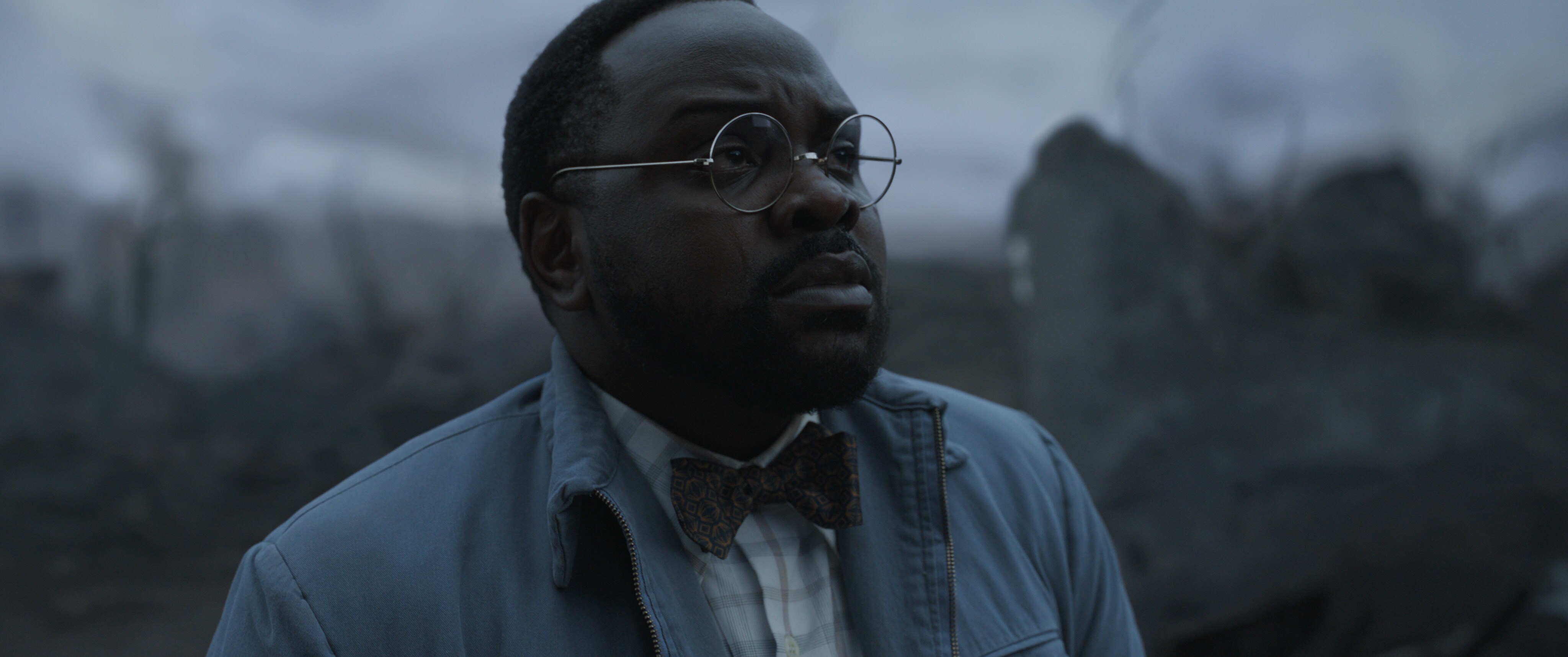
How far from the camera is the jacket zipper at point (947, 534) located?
125 cm

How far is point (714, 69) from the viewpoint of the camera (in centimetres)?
130

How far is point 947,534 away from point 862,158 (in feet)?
1.92

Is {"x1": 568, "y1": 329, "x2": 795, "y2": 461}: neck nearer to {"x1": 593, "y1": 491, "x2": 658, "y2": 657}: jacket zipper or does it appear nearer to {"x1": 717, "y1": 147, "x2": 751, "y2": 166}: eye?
{"x1": 593, "y1": 491, "x2": 658, "y2": 657}: jacket zipper

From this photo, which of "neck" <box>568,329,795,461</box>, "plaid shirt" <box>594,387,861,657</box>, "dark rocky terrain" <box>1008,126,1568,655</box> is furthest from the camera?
"dark rocky terrain" <box>1008,126,1568,655</box>

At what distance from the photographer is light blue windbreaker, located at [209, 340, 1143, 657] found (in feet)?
3.64

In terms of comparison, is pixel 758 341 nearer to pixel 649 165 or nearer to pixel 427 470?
pixel 649 165

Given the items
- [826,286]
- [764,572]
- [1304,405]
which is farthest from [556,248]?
[1304,405]

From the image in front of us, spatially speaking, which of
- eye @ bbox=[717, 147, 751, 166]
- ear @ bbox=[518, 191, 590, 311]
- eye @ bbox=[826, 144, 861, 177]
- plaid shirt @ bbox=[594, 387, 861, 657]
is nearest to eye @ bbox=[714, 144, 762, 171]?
eye @ bbox=[717, 147, 751, 166]

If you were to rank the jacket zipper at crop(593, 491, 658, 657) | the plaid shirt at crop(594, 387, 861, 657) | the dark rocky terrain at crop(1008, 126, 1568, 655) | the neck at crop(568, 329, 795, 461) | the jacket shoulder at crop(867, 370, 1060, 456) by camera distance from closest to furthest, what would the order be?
the jacket zipper at crop(593, 491, 658, 657) < the plaid shirt at crop(594, 387, 861, 657) < the neck at crop(568, 329, 795, 461) < the jacket shoulder at crop(867, 370, 1060, 456) < the dark rocky terrain at crop(1008, 126, 1568, 655)

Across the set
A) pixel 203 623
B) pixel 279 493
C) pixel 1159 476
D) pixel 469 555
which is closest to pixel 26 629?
pixel 203 623

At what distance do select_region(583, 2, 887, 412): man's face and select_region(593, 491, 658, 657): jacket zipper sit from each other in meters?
0.21

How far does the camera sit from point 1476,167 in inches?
137

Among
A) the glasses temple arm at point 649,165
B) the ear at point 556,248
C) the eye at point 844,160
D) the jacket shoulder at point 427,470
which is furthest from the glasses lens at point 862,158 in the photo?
the jacket shoulder at point 427,470

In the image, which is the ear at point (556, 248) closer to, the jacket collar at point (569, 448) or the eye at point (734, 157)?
the jacket collar at point (569, 448)
